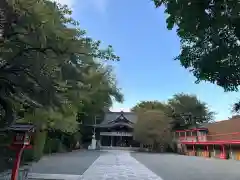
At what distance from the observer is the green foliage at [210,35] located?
3980 millimetres

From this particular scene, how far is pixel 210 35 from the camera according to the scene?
178 inches

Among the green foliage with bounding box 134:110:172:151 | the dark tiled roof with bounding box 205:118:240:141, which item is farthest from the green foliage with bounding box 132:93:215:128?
the dark tiled roof with bounding box 205:118:240:141

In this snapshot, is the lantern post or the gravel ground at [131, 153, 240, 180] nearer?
the lantern post

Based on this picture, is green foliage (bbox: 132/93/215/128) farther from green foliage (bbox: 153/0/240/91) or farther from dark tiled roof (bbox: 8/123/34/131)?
green foliage (bbox: 153/0/240/91)

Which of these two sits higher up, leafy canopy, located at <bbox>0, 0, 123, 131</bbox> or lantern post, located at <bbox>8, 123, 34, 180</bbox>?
leafy canopy, located at <bbox>0, 0, 123, 131</bbox>

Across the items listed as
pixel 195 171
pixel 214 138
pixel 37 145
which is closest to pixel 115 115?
pixel 214 138

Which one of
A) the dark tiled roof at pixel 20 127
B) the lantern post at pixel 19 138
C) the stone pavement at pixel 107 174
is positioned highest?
the dark tiled roof at pixel 20 127

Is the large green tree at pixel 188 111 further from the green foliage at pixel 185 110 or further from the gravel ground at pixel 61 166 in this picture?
the gravel ground at pixel 61 166

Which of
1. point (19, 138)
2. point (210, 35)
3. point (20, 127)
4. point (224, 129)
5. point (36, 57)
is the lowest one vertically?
point (19, 138)

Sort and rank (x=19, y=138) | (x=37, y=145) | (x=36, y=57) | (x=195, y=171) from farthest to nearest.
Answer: (x=37, y=145) < (x=195, y=171) < (x=19, y=138) < (x=36, y=57)

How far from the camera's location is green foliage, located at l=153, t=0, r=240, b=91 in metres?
3.98

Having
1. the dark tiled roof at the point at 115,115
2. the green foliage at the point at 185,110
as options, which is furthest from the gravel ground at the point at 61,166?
the dark tiled roof at the point at 115,115

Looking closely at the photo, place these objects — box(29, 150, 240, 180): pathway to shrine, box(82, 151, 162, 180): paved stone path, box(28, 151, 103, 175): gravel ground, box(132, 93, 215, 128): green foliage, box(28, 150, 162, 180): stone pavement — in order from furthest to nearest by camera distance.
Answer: box(132, 93, 215, 128): green foliage < box(28, 151, 103, 175): gravel ground < box(29, 150, 240, 180): pathway to shrine < box(82, 151, 162, 180): paved stone path < box(28, 150, 162, 180): stone pavement

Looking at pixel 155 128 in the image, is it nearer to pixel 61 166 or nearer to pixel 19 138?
pixel 61 166
